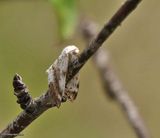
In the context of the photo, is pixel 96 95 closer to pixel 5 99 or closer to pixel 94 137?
pixel 94 137

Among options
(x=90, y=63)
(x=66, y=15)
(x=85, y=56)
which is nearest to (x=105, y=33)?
(x=85, y=56)

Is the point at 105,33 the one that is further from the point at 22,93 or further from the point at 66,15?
the point at 66,15

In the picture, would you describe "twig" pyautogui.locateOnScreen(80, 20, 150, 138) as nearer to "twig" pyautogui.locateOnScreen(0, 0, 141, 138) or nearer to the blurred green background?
"twig" pyautogui.locateOnScreen(0, 0, 141, 138)

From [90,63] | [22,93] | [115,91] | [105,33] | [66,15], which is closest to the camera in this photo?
[105,33]

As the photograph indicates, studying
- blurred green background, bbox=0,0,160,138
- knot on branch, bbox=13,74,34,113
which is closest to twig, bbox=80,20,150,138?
knot on branch, bbox=13,74,34,113

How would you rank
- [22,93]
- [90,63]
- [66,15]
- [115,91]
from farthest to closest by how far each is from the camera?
[90,63] < [115,91] < [66,15] < [22,93]

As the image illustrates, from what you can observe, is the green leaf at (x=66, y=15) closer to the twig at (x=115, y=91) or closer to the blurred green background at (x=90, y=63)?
the twig at (x=115, y=91)

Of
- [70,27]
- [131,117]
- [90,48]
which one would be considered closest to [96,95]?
[131,117]
